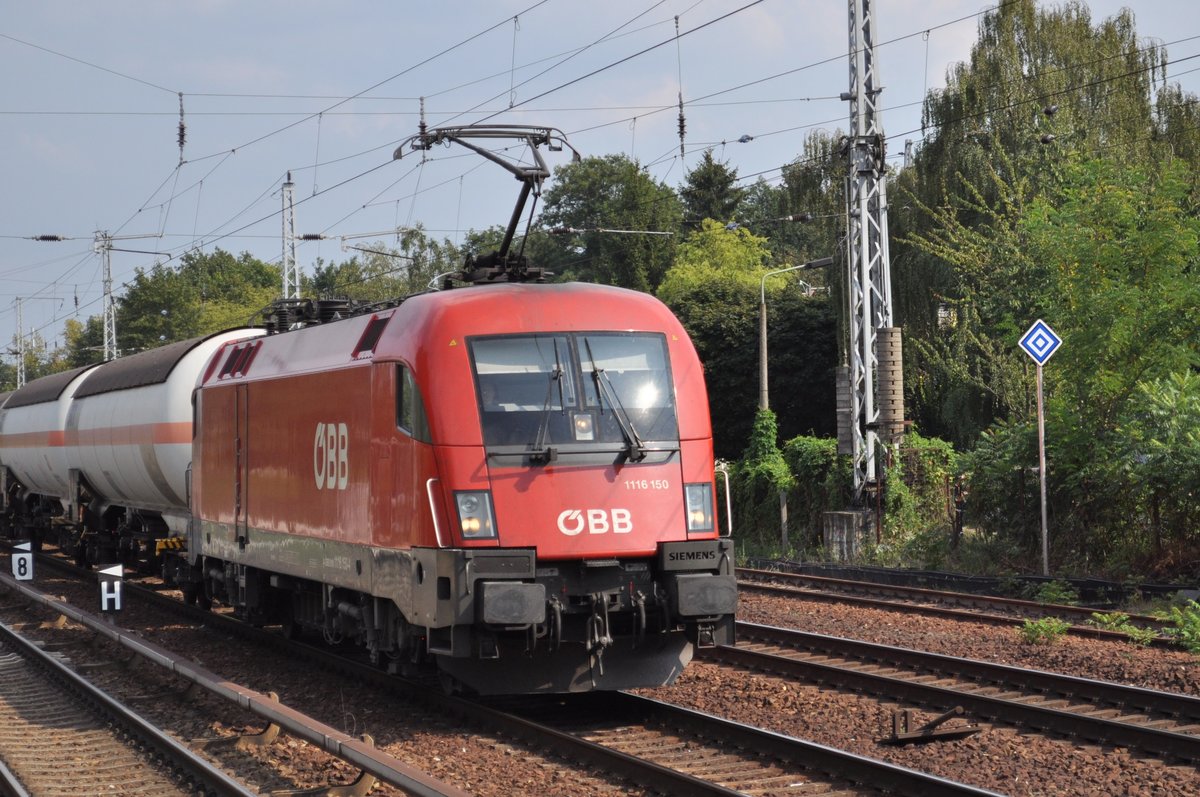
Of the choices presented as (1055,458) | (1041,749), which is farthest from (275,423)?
(1055,458)

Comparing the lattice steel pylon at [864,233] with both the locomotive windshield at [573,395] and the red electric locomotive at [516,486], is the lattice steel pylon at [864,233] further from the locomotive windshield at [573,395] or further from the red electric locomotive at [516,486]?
the locomotive windshield at [573,395]

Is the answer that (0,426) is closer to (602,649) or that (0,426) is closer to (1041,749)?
(602,649)

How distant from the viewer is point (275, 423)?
13.8 m

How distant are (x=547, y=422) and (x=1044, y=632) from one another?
614cm

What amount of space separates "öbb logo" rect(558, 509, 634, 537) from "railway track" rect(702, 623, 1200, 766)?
106 inches

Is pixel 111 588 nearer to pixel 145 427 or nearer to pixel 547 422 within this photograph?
pixel 145 427

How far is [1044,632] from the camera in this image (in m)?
13.5

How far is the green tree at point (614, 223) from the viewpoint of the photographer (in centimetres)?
6894

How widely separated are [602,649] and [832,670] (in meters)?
2.62

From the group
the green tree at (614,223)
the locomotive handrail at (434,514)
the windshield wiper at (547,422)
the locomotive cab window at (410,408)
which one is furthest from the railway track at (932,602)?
the green tree at (614,223)

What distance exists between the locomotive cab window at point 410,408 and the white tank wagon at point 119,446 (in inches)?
282

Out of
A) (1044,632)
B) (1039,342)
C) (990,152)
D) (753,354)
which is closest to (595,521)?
(1044,632)

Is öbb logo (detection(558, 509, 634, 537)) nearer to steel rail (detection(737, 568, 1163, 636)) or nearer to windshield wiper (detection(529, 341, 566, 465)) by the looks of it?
windshield wiper (detection(529, 341, 566, 465))

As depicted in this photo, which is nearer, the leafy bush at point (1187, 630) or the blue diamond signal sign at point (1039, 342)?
the leafy bush at point (1187, 630)
